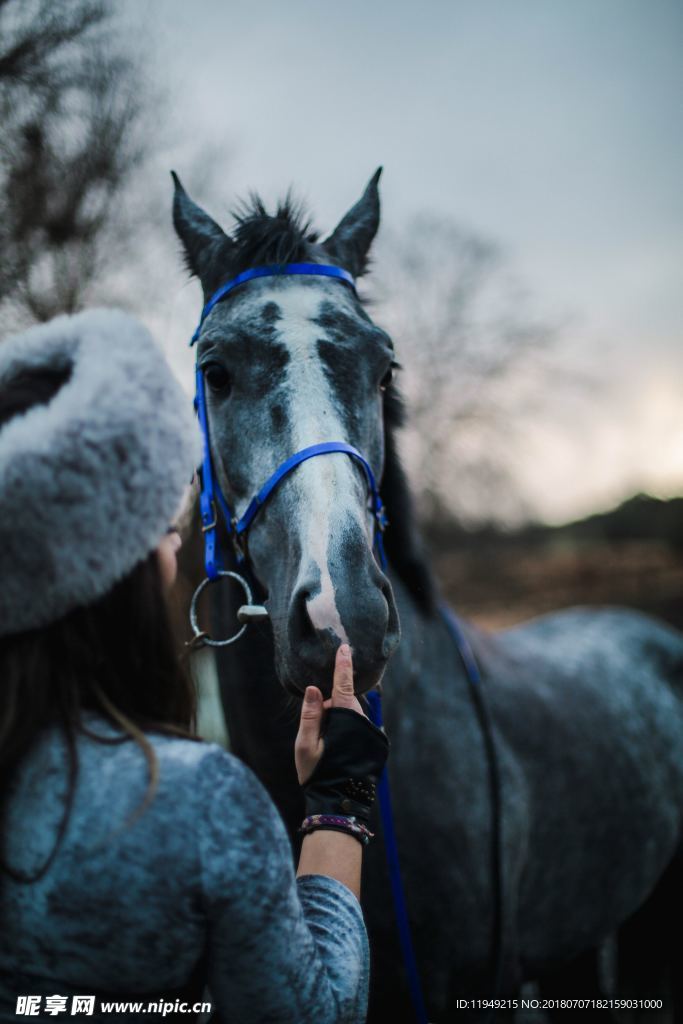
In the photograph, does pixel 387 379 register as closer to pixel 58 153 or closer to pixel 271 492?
pixel 271 492

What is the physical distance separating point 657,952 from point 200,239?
4465 mm

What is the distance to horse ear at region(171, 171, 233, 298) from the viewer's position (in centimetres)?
237

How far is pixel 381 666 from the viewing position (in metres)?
1.70

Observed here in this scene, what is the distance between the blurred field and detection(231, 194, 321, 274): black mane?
415 inches

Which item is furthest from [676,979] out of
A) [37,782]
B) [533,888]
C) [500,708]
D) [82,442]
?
[82,442]

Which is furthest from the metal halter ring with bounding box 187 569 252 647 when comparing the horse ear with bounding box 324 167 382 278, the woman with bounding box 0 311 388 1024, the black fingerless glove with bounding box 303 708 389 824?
the horse ear with bounding box 324 167 382 278

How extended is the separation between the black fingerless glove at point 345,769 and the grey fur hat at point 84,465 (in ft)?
1.77

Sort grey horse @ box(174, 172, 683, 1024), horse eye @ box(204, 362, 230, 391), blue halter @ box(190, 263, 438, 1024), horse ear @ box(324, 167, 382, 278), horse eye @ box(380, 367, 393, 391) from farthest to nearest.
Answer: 1. horse ear @ box(324, 167, 382, 278)
2. horse eye @ box(380, 367, 393, 391)
3. horse eye @ box(204, 362, 230, 391)
4. blue halter @ box(190, 263, 438, 1024)
5. grey horse @ box(174, 172, 683, 1024)

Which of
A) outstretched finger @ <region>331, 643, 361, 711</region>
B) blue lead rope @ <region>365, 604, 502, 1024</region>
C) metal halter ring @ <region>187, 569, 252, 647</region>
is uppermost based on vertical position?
metal halter ring @ <region>187, 569, 252, 647</region>

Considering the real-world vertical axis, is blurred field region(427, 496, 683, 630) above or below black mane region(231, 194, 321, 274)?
above

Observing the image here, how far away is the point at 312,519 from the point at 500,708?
1445 millimetres

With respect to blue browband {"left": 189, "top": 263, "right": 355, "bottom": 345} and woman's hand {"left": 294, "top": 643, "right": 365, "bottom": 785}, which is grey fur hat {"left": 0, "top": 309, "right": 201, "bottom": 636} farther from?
blue browband {"left": 189, "top": 263, "right": 355, "bottom": 345}

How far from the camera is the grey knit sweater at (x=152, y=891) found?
1.01 metres

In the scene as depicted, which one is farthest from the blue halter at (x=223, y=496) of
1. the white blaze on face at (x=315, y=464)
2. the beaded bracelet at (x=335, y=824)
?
the beaded bracelet at (x=335, y=824)
